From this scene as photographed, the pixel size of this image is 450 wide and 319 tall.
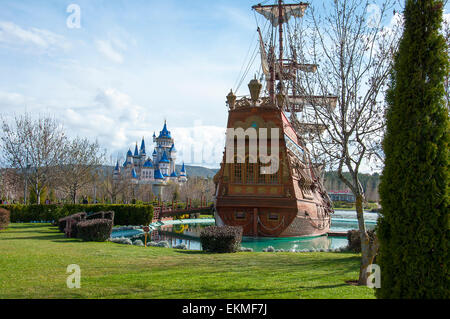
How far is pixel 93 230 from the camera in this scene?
13156 mm

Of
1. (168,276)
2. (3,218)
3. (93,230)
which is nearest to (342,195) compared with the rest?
(3,218)

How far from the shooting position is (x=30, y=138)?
89.0 ft

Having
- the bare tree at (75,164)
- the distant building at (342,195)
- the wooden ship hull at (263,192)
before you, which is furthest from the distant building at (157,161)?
the wooden ship hull at (263,192)

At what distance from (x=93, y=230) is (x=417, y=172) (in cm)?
1166

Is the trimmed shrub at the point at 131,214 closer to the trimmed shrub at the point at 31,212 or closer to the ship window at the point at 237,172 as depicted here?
the trimmed shrub at the point at 31,212

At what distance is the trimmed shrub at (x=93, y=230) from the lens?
517 inches

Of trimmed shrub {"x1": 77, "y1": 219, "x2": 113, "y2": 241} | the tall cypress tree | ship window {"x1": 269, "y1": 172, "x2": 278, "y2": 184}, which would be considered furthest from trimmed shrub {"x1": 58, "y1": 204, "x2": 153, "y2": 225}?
the tall cypress tree

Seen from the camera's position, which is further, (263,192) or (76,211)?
(76,211)

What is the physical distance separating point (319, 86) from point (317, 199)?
17433 mm

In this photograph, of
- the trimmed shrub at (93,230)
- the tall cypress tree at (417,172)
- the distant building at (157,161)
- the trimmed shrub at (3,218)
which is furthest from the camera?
the distant building at (157,161)

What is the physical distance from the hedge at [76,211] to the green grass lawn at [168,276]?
12600mm

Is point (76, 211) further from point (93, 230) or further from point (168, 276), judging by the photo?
point (168, 276)

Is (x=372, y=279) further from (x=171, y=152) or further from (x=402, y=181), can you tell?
(x=171, y=152)
